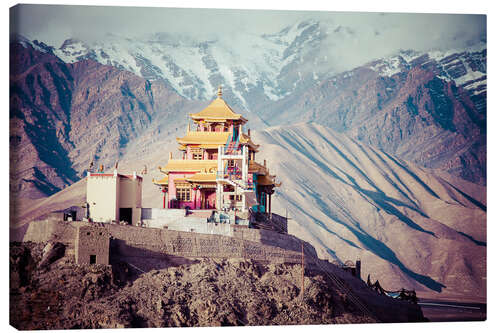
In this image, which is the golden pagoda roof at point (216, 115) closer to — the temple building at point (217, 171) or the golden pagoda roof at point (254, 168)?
the temple building at point (217, 171)

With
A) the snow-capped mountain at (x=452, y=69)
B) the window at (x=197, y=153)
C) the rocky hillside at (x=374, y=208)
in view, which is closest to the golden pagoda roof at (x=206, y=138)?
the window at (x=197, y=153)

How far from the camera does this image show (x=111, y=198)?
40.7 meters

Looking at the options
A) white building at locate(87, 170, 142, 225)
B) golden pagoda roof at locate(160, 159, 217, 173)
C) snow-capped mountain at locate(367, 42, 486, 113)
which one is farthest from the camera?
snow-capped mountain at locate(367, 42, 486, 113)

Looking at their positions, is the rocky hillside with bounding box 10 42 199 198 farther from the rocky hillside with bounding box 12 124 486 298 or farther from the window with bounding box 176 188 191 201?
the window with bounding box 176 188 191 201

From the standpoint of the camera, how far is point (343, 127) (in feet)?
545

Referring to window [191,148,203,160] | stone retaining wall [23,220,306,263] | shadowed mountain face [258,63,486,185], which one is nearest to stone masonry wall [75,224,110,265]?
stone retaining wall [23,220,306,263]

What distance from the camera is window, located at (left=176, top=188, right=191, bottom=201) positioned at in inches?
1850

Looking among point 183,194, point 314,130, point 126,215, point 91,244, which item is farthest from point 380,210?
point 91,244

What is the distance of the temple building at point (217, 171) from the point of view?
147 ft

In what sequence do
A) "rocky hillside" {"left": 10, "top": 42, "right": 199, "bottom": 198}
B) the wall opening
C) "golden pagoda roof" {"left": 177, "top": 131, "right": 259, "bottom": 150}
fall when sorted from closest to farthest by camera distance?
1. the wall opening
2. "golden pagoda roof" {"left": 177, "top": 131, "right": 259, "bottom": 150}
3. "rocky hillside" {"left": 10, "top": 42, "right": 199, "bottom": 198}

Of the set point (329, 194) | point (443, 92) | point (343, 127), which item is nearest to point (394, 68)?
point (443, 92)

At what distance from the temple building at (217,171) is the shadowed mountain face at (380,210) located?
31.4m

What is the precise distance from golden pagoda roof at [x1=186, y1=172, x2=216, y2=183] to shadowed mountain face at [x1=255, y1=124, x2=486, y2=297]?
1344 inches
